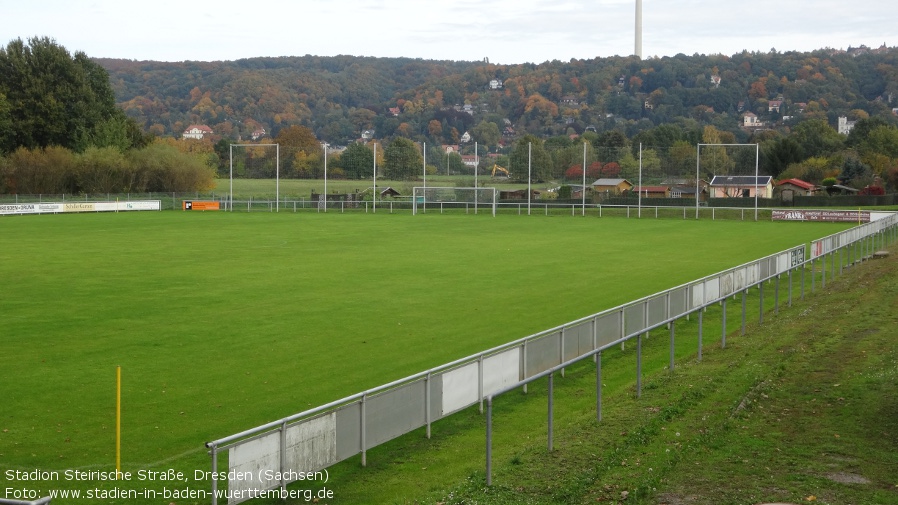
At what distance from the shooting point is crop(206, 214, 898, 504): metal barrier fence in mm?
9617

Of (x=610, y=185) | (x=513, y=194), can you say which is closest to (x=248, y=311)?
(x=513, y=194)

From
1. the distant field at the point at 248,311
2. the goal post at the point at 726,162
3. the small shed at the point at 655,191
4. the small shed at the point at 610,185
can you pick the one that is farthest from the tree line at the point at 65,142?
the goal post at the point at 726,162

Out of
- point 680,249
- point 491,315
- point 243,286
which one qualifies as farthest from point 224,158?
point 491,315

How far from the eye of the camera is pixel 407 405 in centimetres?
1200

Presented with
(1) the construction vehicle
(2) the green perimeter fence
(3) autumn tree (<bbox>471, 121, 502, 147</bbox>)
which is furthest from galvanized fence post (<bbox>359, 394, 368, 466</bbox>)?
(3) autumn tree (<bbox>471, 121, 502, 147</bbox>)

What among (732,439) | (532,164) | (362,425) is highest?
(532,164)

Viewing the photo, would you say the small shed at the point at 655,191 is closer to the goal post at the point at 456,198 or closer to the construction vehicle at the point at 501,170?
the construction vehicle at the point at 501,170

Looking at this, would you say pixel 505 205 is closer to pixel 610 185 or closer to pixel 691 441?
pixel 610 185

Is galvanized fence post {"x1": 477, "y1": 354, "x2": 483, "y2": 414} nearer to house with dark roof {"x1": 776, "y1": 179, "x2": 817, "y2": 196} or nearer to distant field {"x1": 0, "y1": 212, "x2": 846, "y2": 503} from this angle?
distant field {"x1": 0, "y1": 212, "x2": 846, "y2": 503}

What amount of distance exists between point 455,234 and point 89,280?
24.3 m

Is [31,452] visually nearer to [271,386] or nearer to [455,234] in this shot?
[271,386]

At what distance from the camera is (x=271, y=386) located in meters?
15.8

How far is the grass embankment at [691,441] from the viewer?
10080 millimetres

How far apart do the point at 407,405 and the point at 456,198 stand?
6732 centimetres
